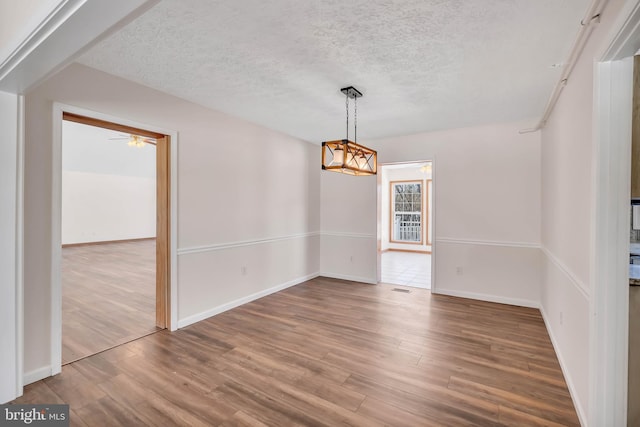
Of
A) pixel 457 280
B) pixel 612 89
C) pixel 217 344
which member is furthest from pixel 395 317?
pixel 612 89

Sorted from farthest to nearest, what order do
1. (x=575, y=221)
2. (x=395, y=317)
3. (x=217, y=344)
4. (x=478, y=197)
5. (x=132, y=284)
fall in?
(x=132, y=284) → (x=478, y=197) → (x=395, y=317) → (x=217, y=344) → (x=575, y=221)

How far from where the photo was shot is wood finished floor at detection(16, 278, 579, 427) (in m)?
1.92

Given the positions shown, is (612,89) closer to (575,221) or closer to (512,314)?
(575,221)

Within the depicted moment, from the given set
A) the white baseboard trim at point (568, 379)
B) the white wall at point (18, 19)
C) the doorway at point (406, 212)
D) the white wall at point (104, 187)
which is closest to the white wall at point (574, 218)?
the white baseboard trim at point (568, 379)

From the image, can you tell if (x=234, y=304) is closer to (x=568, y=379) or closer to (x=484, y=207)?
(x=568, y=379)

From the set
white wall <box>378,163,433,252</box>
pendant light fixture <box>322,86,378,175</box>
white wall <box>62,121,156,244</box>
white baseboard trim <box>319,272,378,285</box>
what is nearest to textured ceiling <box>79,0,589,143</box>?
pendant light fixture <box>322,86,378,175</box>

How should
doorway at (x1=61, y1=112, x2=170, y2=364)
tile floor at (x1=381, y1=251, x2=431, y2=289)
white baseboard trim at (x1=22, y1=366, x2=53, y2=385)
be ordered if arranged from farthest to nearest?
tile floor at (x1=381, y1=251, x2=431, y2=289) → doorway at (x1=61, y1=112, x2=170, y2=364) → white baseboard trim at (x1=22, y1=366, x2=53, y2=385)

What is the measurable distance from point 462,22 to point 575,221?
1596 millimetres

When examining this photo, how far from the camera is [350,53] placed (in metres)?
2.30

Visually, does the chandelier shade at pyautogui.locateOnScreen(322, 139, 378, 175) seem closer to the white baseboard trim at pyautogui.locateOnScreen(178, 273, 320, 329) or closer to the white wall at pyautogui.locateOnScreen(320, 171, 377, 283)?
the white wall at pyautogui.locateOnScreen(320, 171, 377, 283)

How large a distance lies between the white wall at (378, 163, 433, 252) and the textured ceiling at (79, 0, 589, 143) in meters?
5.23

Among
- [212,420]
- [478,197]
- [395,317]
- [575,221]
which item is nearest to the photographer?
[212,420]

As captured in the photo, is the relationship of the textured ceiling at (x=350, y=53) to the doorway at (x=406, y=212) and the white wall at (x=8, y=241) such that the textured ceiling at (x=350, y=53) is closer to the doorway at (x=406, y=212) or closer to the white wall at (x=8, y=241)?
the white wall at (x=8, y=241)

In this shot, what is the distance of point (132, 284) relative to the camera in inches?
196
